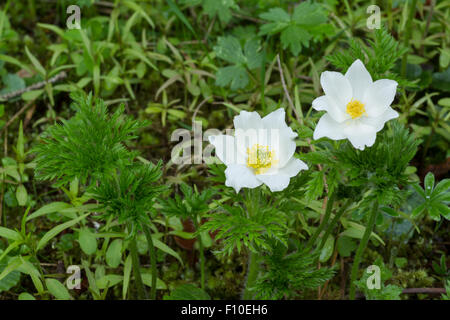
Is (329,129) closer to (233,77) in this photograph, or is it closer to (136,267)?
(136,267)

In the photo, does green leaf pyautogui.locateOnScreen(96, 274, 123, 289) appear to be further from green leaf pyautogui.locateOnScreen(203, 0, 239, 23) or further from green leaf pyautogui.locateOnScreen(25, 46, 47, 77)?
green leaf pyautogui.locateOnScreen(203, 0, 239, 23)

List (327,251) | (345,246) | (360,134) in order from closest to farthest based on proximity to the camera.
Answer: (360,134) < (327,251) < (345,246)

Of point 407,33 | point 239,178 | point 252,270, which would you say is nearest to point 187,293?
point 252,270

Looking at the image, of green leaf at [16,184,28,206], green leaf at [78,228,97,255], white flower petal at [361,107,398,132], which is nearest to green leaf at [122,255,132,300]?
green leaf at [78,228,97,255]

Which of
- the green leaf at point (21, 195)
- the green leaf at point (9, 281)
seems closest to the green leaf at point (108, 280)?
the green leaf at point (9, 281)
